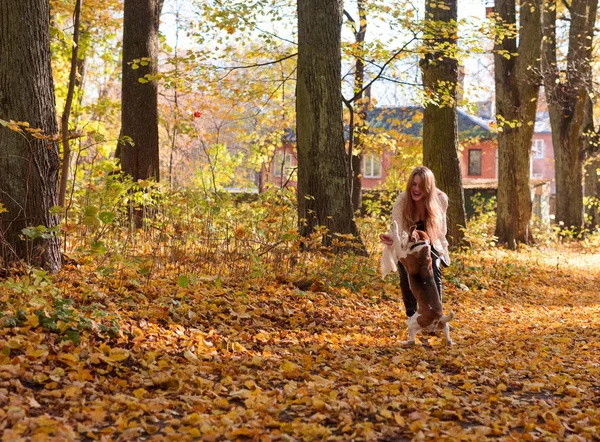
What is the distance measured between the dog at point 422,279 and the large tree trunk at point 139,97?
713cm

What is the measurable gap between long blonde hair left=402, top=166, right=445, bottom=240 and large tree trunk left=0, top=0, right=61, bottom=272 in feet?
11.6

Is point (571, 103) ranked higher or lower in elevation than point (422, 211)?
higher

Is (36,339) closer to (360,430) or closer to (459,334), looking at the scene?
(360,430)

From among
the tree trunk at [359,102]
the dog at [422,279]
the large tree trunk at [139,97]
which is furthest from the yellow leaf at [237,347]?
the large tree trunk at [139,97]

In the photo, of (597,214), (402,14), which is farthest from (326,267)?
(597,214)

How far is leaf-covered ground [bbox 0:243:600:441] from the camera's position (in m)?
4.40

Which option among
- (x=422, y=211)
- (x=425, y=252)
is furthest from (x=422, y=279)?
(x=422, y=211)

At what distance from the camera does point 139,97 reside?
13164 millimetres

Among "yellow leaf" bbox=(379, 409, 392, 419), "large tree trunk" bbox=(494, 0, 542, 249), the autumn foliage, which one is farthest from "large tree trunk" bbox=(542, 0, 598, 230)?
"yellow leaf" bbox=(379, 409, 392, 419)

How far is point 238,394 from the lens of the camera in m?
5.02

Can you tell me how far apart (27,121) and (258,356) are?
321 cm

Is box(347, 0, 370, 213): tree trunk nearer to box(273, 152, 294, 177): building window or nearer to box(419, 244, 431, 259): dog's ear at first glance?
box(273, 152, 294, 177): building window

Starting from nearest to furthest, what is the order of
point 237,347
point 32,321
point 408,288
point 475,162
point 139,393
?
point 139,393, point 32,321, point 237,347, point 408,288, point 475,162

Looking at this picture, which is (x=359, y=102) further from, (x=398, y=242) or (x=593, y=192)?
(x=593, y=192)
